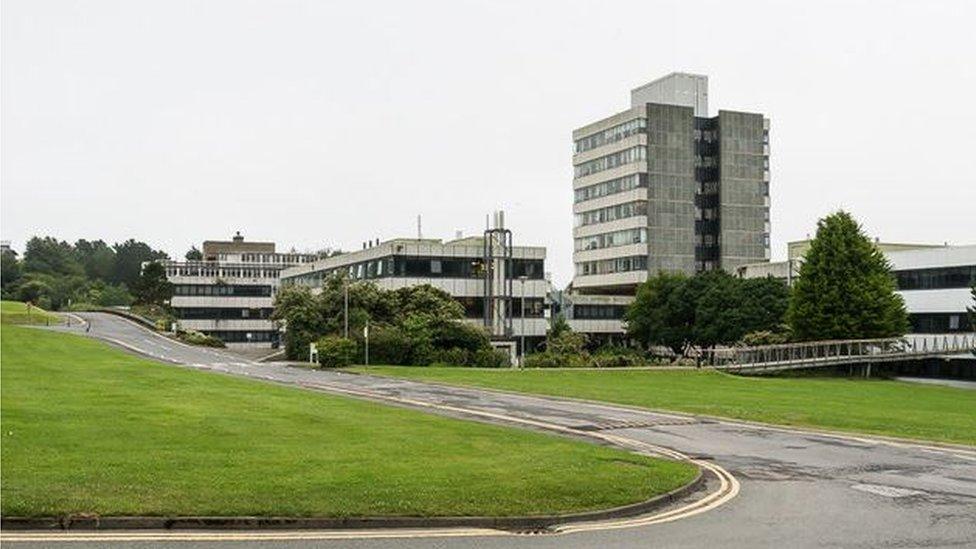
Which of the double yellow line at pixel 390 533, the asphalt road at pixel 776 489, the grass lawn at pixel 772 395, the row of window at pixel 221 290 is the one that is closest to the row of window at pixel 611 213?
the row of window at pixel 221 290

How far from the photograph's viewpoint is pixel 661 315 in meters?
91.6

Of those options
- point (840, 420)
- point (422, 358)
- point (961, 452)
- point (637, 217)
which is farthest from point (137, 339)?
point (961, 452)

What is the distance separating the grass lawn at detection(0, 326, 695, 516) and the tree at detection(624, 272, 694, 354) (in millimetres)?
61562

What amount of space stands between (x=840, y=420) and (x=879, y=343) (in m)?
45.3

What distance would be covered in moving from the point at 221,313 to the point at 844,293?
86230mm

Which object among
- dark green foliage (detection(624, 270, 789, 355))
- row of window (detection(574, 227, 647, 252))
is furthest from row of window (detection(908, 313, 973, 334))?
row of window (detection(574, 227, 647, 252))

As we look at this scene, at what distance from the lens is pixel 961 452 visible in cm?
2675

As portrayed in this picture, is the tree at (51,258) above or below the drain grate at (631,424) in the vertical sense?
above

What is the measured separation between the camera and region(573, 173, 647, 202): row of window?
375 ft

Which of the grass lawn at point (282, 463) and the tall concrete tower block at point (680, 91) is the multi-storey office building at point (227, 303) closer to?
the tall concrete tower block at point (680, 91)

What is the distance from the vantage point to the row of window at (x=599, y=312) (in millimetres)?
105963

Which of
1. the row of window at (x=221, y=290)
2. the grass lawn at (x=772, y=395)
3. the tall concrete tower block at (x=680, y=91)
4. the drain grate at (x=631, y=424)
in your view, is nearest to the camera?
the drain grate at (x=631, y=424)

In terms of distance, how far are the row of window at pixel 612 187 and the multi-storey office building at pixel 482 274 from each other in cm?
2525

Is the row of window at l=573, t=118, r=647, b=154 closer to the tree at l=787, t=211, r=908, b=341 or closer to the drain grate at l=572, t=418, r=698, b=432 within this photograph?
the tree at l=787, t=211, r=908, b=341
